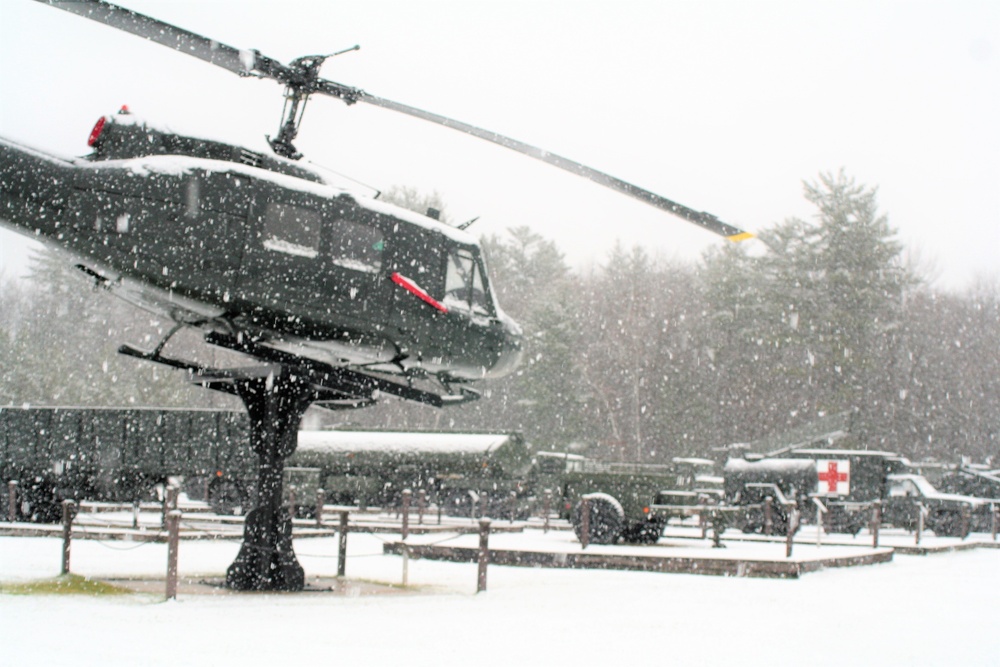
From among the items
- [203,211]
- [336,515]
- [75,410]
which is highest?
[203,211]

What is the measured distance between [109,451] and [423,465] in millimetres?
7805

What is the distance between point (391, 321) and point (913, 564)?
1123 cm

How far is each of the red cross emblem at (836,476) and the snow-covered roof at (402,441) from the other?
9440 millimetres

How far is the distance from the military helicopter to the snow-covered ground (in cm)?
195

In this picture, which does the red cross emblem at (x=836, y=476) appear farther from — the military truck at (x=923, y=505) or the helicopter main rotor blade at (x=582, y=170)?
the helicopter main rotor blade at (x=582, y=170)

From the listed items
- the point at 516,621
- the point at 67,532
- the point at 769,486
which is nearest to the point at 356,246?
the point at 516,621

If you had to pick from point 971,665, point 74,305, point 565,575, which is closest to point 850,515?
point 565,575

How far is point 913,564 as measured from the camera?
57.0ft

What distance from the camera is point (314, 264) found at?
1039 cm

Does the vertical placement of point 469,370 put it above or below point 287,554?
above

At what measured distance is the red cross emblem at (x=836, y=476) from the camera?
18.8m

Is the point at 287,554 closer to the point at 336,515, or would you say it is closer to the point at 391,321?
the point at 391,321

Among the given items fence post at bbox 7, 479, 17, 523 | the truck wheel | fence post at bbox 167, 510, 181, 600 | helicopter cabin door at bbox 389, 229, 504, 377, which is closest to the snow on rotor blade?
helicopter cabin door at bbox 389, 229, 504, 377

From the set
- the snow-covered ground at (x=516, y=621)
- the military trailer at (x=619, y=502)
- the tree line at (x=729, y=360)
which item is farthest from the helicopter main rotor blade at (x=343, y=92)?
the tree line at (x=729, y=360)
